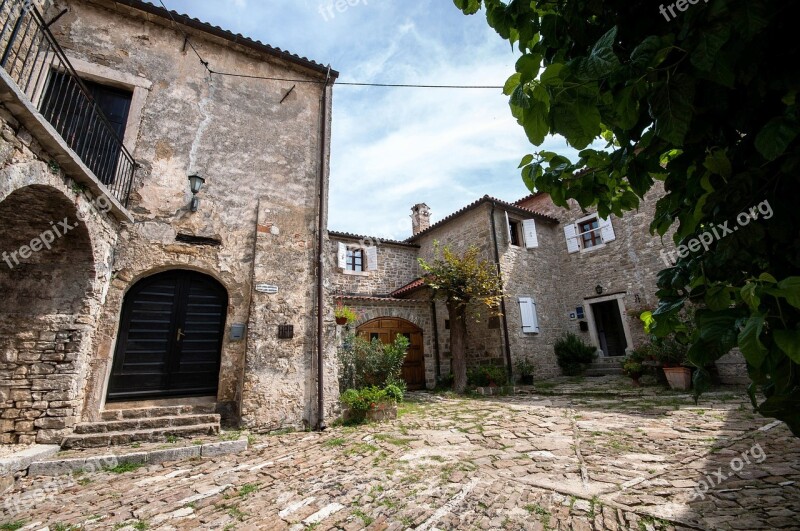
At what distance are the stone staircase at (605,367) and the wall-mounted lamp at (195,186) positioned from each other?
1208 centimetres

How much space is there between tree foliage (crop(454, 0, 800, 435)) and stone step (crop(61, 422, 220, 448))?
18.3 feet

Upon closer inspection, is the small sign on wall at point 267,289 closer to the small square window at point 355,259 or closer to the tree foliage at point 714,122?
the tree foliage at point 714,122

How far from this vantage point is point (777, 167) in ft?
3.66

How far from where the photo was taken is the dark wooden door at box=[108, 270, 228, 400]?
5.17 metres

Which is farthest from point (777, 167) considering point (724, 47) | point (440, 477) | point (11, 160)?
point (11, 160)

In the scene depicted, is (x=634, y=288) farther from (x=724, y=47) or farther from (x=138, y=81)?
(x=138, y=81)

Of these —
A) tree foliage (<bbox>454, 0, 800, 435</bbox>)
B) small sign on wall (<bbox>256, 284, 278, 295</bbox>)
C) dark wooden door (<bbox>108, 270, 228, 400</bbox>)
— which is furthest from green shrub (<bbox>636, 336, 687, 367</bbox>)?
dark wooden door (<bbox>108, 270, 228, 400</bbox>)

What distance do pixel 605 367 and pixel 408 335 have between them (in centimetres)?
655

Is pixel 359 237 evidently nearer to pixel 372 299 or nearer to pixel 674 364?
pixel 372 299

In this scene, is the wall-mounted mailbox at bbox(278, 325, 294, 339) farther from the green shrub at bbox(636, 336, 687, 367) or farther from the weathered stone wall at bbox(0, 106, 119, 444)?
the green shrub at bbox(636, 336, 687, 367)

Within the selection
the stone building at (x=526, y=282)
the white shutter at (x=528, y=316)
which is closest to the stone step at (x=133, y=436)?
the stone building at (x=526, y=282)

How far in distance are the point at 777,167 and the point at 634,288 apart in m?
12.0

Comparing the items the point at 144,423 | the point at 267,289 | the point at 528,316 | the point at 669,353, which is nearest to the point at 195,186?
the point at 267,289

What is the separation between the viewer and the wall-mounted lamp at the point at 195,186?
18.8ft
